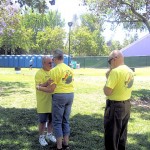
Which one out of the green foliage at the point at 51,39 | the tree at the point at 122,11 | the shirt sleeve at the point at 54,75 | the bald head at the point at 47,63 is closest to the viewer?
the shirt sleeve at the point at 54,75

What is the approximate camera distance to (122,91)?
545 centimetres

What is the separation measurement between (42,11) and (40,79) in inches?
183

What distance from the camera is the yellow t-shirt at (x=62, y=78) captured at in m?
5.87

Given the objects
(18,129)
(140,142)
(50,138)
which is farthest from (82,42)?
(50,138)

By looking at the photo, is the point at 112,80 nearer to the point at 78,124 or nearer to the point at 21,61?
the point at 78,124

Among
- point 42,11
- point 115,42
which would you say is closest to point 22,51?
point 115,42

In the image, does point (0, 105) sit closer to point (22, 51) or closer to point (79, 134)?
point (79, 134)

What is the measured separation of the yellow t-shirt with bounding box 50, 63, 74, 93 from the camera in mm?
5871

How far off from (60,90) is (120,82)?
1121 millimetres

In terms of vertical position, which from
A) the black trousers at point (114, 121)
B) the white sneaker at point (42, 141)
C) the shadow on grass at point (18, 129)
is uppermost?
the black trousers at point (114, 121)

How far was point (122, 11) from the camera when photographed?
1537 centimetres

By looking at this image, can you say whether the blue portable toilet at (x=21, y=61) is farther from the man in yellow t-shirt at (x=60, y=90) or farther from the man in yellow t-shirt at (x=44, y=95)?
the man in yellow t-shirt at (x=60, y=90)

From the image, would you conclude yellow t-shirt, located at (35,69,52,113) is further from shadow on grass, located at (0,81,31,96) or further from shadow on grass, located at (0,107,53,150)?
shadow on grass, located at (0,81,31,96)

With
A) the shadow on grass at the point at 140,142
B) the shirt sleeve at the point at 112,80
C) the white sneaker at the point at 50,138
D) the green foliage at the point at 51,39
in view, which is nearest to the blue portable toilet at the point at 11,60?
the green foliage at the point at 51,39
